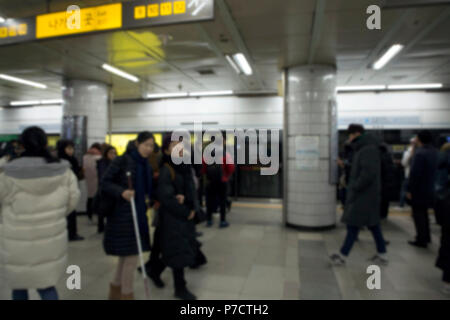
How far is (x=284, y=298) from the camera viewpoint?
9.96 ft

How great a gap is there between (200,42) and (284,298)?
3748mm

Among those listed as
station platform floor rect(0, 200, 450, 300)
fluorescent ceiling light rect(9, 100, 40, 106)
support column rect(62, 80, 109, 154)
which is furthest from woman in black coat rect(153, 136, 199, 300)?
fluorescent ceiling light rect(9, 100, 40, 106)

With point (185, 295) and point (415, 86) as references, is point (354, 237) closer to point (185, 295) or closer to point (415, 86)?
point (185, 295)

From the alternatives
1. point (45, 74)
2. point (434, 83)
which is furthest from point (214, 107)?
point (434, 83)

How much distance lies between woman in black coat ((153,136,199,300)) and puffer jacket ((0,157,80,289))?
92 cm

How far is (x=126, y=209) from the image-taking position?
2586 millimetres

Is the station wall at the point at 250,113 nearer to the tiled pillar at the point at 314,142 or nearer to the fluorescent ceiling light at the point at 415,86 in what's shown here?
the fluorescent ceiling light at the point at 415,86

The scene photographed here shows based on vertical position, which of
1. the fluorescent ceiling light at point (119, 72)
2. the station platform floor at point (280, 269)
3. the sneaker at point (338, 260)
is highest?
the fluorescent ceiling light at point (119, 72)

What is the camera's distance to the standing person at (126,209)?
2545mm

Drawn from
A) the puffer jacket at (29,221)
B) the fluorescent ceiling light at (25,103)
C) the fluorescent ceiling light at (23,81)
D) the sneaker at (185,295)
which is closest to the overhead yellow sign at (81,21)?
the puffer jacket at (29,221)

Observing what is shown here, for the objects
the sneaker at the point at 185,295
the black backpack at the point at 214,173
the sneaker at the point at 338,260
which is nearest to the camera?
the sneaker at the point at 185,295

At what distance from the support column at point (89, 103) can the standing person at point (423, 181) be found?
22.8 feet
